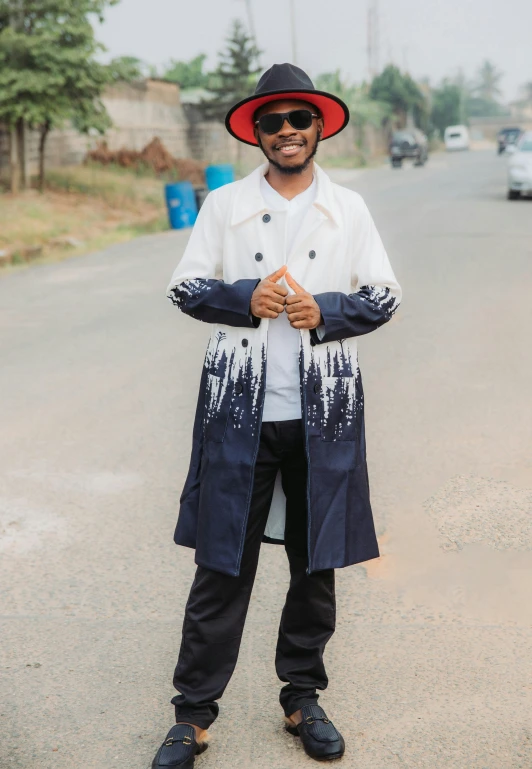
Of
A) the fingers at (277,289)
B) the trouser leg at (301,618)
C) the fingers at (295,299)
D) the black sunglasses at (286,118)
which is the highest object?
the black sunglasses at (286,118)

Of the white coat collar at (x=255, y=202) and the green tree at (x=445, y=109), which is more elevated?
the green tree at (x=445, y=109)

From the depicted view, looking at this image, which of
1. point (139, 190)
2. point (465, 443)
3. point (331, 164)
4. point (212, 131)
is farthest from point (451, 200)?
point (331, 164)

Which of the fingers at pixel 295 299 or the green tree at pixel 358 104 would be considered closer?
the fingers at pixel 295 299

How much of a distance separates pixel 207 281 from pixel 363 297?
0.44 meters

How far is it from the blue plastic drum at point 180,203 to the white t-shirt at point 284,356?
1849 cm

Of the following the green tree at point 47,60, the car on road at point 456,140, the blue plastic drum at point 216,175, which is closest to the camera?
the green tree at point 47,60

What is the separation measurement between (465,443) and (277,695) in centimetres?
305

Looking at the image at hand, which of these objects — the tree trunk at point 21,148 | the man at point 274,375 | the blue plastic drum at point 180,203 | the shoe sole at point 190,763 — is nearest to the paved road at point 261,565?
the shoe sole at point 190,763

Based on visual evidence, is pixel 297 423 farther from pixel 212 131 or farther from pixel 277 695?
pixel 212 131

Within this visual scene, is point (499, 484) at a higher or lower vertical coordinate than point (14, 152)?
lower

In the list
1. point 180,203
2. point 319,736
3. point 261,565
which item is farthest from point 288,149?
point 180,203

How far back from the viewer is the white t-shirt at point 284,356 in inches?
114

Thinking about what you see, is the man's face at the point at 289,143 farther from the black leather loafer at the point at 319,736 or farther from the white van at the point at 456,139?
the white van at the point at 456,139

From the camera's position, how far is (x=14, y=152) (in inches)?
982
